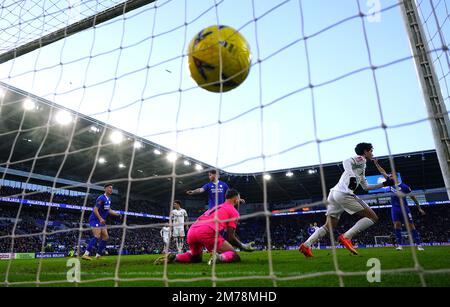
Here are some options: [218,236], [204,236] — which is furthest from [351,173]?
[204,236]

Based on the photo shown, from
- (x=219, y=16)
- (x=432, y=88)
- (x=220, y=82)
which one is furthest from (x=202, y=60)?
(x=432, y=88)

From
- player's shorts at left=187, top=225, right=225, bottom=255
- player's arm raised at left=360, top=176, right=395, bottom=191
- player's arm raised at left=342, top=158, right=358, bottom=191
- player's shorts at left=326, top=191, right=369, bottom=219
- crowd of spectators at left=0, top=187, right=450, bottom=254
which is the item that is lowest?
player's shorts at left=187, top=225, right=225, bottom=255

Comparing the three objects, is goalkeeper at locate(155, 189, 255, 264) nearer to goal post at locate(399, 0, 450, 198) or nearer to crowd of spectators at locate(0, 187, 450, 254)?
goal post at locate(399, 0, 450, 198)

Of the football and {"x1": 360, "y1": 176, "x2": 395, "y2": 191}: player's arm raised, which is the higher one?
the football

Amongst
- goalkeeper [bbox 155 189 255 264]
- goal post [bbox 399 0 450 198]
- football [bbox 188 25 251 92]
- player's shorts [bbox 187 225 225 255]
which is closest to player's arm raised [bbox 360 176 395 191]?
goalkeeper [bbox 155 189 255 264]

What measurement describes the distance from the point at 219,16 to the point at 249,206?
34744mm

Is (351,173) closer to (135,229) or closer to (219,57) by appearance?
(219,57)

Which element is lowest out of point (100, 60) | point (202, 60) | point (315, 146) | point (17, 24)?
point (315, 146)

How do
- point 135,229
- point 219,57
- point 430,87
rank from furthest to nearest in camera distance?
point 135,229 → point 219,57 → point 430,87

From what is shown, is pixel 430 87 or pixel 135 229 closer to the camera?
pixel 430 87

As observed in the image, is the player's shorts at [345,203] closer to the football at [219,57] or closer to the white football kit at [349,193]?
the white football kit at [349,193]

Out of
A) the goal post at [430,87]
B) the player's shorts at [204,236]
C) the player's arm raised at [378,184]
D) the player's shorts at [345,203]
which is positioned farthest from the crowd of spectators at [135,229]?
the goal post at [430,87]
